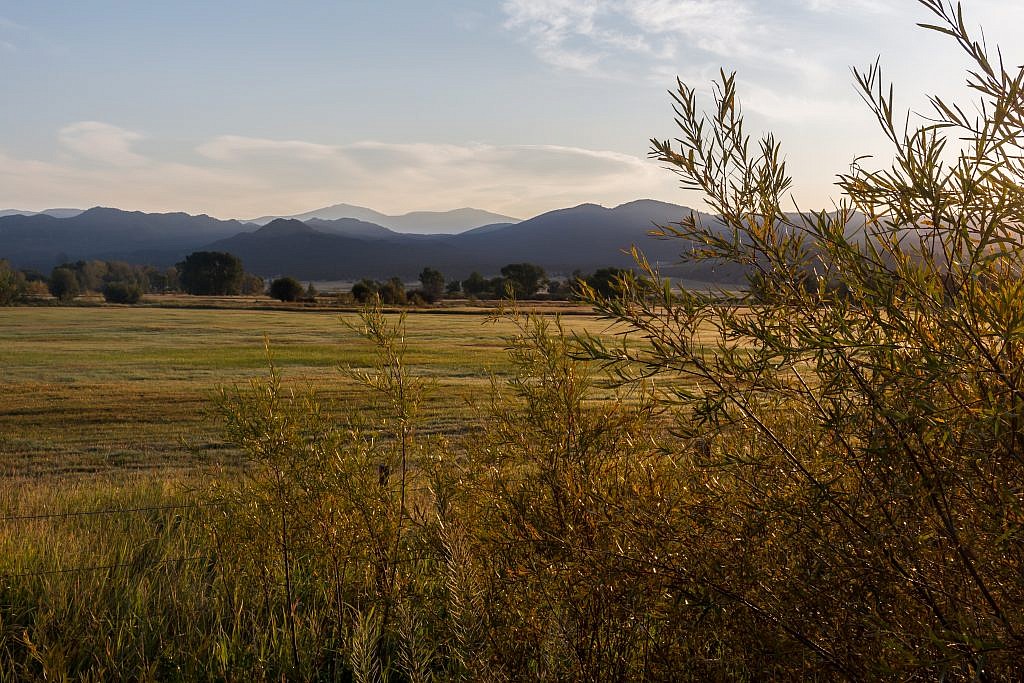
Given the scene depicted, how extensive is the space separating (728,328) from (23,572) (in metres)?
5.50

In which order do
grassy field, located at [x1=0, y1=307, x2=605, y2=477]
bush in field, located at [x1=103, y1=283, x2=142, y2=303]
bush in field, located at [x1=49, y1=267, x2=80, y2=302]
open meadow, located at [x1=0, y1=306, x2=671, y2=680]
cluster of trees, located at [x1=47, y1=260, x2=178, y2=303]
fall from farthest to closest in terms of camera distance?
bush in field, located at [x1=49, y1=267, x2=80, y2=302]
cluster of trees, located at [x1=47, y1=260, x2=178, y2=303]
bush in field, located at [x1=103, y1=283, x2=142, y2=303]
grassy field, located at [x1=0, y1=307, x2=605, y2=477]
open meadow, located at [x1=0, y1=306, x2=671, y2=680]

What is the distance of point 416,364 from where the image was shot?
108 feet

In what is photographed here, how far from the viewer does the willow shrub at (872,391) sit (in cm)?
173

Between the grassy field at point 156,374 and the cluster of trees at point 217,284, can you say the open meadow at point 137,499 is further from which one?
the cluster of trees at point 217,284

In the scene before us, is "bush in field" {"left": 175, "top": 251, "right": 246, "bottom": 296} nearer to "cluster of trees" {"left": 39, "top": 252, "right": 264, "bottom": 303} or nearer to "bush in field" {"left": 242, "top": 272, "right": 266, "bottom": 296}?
"cluster of trees" {"left": 39, "top": 252, "right": 264, "bottom": 303}

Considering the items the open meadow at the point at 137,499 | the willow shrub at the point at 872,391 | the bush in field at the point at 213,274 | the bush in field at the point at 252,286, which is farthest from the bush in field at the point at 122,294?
the willow shrub at the point at 872,391

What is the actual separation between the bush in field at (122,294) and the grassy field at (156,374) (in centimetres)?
2761

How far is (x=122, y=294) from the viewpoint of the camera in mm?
92125

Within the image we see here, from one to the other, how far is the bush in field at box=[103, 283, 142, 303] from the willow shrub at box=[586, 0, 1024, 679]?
324ft

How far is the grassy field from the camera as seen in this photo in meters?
15.6

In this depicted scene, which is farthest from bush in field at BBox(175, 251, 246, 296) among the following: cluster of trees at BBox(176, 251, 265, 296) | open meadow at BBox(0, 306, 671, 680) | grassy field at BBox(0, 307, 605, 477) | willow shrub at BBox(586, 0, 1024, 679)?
willow shrub at BBox(586, 0, 1024, 679)

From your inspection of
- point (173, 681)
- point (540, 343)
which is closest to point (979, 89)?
point (540, 343)

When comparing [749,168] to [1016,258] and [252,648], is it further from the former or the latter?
[252,648]

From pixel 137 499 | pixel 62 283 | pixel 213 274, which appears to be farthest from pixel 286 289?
pixel 137 499
